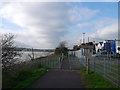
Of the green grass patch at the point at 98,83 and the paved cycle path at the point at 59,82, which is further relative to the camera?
the paved cycle path at the point at 59,82

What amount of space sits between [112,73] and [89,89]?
11.7ft

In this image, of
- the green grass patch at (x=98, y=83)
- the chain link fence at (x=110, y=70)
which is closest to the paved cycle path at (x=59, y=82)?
the green grass patch at (x=98, y=83)

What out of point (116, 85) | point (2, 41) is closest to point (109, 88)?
point (116, 85)

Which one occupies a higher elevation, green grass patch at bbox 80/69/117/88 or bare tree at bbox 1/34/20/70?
bare tree at bbox 1/34/20/70

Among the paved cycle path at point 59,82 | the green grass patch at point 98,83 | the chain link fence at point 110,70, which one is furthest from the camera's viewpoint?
the chain link fence at point 110,70

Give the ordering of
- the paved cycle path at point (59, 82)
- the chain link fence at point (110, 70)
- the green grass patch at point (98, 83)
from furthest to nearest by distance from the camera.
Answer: the chain link fence at point (110, 70) < the paved cycle path at point (59, 82) < the green grass patch at point (98, 83)

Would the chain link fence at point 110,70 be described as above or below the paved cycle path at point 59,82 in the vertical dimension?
above

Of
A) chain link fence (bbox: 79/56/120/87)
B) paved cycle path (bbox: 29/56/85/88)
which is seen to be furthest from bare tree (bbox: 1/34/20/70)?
chain link fence (bbox: 79/56/120/87)

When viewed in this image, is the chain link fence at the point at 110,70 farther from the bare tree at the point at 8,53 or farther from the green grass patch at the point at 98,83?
the bare tree at the point at 8,53

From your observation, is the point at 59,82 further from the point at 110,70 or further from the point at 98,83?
the point at 110,70

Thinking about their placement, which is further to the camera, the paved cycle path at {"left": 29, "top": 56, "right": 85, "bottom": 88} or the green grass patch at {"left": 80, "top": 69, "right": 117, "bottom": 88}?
the paved cycle path at {"left": 29, "top": 56, "right": 85, "bottom": 88}

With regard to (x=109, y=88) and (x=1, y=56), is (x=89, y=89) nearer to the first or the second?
(x=109, y=88)

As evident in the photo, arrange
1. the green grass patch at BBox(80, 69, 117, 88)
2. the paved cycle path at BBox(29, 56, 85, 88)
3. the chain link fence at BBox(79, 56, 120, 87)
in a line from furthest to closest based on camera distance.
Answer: the chain link fence at BBox(79, 56, 120, 87) < the paved cycle path at BBox(29, 56, 85, 88) < the green grass patch at BBox(80, 69, 117, 88)

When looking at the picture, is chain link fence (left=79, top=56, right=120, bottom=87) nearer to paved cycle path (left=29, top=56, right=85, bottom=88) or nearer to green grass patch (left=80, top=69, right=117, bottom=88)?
green grass patch (left=80, top=69, right=117, bottom=88)
